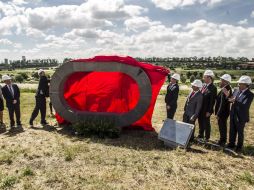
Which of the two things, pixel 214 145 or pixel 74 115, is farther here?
pixel 74 115

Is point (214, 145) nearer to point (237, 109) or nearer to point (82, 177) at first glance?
point (237, 109)

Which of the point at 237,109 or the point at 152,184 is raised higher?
the point at 237,109

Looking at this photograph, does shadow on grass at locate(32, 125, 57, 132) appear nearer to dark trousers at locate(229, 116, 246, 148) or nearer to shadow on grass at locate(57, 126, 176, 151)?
shadow on grass at locate(57, 126, 176, 151)

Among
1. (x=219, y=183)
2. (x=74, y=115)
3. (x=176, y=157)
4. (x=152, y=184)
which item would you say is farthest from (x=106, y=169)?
(x=74, y=115)

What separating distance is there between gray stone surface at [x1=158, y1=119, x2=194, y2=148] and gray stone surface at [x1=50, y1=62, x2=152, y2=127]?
1.56m

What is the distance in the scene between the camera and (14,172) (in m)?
7.48

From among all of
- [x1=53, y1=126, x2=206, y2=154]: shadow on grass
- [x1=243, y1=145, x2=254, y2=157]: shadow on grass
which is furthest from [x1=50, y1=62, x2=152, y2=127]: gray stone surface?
[x1=243, y1=145, x2=254, y2=157]: shadow on grass

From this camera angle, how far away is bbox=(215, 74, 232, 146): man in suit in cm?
939

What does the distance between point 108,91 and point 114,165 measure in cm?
508

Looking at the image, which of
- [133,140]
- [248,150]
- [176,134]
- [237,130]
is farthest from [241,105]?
[133,140]

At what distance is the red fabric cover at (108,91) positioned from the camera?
1200cm

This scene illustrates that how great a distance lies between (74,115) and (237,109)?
6308mm

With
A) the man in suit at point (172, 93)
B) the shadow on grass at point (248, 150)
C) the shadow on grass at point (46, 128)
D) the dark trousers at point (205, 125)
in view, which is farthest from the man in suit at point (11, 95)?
the shadow on grass at point (248, 150)

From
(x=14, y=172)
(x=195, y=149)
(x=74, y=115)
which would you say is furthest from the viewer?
(x=74, y=115)
